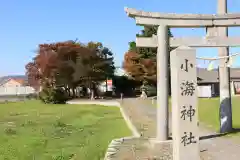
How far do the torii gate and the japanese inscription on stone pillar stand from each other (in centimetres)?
459

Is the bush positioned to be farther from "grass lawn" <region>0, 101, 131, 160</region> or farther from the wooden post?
the wooden post

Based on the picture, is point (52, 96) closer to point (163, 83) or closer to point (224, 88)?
point (224, 88)

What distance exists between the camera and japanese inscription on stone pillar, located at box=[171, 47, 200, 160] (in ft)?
24.8

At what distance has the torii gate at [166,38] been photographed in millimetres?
12328

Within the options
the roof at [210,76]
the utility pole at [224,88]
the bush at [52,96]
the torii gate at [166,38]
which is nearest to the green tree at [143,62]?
the roof at [210,76]

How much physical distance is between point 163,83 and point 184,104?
4.68 m

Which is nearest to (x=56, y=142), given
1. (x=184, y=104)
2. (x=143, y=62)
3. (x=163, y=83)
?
(x=163, y=83)

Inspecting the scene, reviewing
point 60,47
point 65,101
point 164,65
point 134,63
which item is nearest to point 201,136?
point 164,65

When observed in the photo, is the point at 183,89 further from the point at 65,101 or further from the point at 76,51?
the point at 76,51

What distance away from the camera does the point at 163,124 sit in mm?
12383

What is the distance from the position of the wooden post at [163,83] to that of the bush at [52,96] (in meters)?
32.7

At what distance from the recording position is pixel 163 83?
12.3 metres

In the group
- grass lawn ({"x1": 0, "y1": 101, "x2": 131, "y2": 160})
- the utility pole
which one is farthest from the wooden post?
the utility pole

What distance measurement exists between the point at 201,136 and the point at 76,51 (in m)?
39.4
